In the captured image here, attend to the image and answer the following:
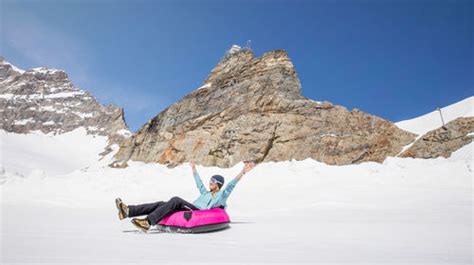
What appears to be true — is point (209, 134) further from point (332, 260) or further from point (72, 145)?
point (72, 145)

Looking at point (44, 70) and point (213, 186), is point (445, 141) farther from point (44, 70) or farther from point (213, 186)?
point (44, 70)

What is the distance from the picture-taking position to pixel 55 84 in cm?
15538

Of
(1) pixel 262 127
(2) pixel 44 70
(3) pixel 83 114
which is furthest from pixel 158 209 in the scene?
(2) pixel 44 70

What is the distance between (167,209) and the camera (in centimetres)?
514

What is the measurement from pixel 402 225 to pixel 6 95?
544 feet

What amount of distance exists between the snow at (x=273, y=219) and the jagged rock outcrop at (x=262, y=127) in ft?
6.51

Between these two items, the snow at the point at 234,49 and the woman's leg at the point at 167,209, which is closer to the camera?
the woman's leg at the point at 167,209

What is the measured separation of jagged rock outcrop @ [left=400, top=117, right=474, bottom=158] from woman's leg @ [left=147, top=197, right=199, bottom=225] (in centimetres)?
1677

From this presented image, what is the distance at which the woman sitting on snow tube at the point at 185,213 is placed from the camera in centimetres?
480

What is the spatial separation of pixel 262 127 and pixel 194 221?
17.3 m

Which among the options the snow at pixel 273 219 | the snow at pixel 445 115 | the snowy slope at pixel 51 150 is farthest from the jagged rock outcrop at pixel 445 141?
the snowy slope at pixel 51 150

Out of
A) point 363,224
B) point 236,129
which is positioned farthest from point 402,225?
point 236,129

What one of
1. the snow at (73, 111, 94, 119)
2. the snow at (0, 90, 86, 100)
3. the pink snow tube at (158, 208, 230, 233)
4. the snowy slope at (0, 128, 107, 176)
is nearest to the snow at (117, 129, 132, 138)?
the snowy slope at (0, 128, 107, 176)

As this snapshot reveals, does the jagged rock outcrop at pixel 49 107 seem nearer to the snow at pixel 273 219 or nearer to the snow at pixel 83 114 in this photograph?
the snow at pixel 83 114
